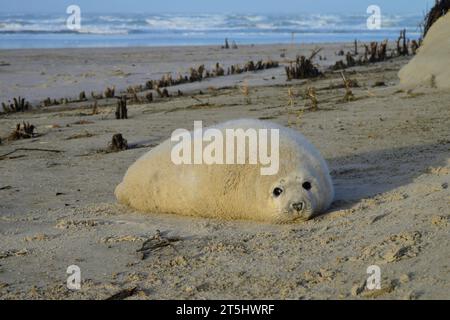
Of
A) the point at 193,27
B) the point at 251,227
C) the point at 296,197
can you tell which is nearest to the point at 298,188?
the point at 296,197

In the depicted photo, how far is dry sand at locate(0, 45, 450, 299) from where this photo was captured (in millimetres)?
4199

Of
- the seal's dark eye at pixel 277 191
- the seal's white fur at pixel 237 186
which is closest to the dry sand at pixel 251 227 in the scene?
the seal's white fur at pixel 237 186

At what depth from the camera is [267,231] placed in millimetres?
5246

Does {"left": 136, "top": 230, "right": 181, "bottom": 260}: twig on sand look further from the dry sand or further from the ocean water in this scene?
the ocean water

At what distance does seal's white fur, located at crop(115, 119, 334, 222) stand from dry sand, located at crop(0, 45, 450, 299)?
0.38 ft

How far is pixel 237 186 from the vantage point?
5543 mm

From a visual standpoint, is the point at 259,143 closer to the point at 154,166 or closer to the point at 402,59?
the point at 154,166

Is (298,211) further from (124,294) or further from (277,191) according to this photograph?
(124,294)

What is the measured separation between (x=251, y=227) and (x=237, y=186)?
34cm

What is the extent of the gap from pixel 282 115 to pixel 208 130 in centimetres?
497

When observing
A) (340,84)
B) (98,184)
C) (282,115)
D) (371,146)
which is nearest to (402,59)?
(340,84)

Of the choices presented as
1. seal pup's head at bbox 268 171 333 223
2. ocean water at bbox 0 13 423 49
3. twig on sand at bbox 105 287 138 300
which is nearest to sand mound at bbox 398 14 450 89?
seal pup's head at bbox 268 171 333 223

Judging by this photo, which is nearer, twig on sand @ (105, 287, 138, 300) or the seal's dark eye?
twig on sand @ (105, 287, 138, 300)

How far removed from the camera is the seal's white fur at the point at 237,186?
17.6 ft
